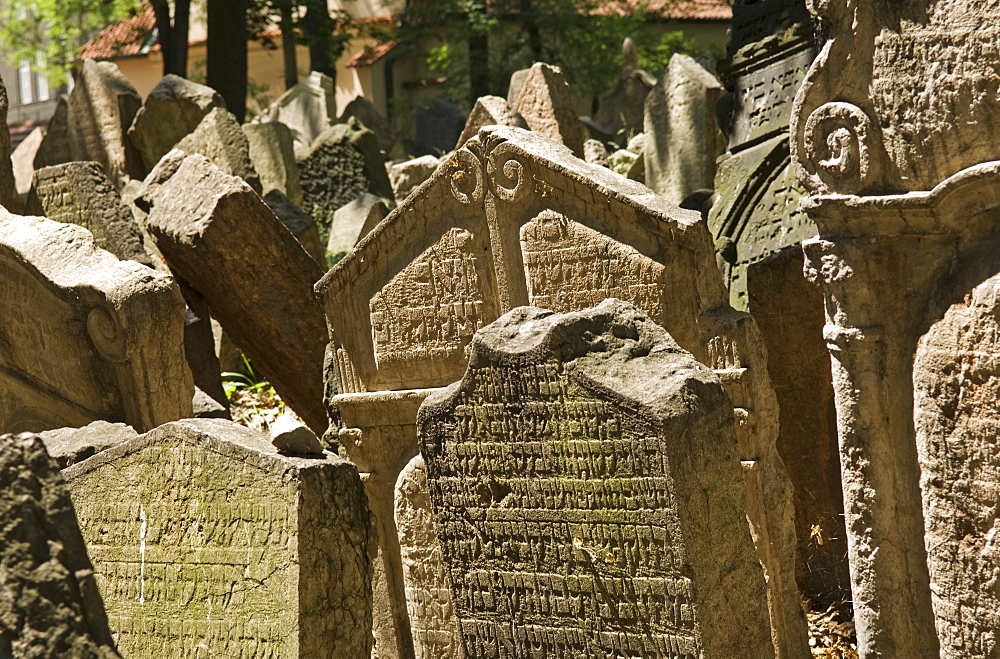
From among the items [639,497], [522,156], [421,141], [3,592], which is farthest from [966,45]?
[421,141]

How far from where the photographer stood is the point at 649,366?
3791 millimetres

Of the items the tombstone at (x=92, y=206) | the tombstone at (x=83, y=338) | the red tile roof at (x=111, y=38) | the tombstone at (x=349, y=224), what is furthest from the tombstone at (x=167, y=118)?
the red tile roof at (x=111, y=38)

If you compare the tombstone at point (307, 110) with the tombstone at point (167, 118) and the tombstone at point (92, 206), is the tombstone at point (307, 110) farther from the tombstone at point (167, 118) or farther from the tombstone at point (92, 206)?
the tombstone at point (92, 206)

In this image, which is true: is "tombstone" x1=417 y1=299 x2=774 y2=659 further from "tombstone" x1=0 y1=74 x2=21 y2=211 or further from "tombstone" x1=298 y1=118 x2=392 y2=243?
"tombstone" x1=298 y1=118 x2=392 y2=243

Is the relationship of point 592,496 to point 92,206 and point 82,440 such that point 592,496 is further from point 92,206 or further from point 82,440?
point 92,206

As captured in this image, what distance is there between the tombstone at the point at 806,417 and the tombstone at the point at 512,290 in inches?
40.0

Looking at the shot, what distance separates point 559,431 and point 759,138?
381 cm

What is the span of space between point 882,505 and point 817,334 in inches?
74.7

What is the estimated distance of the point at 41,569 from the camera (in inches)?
106

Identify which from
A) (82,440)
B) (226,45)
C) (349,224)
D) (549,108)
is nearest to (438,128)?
(226,45)

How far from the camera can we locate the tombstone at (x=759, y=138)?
21.1ft

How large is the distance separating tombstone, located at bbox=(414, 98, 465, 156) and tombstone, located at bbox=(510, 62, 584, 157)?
498 centimetres

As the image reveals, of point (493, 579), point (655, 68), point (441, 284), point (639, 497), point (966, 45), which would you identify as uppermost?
point (655, 68)

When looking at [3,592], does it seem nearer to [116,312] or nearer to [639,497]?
[639,497]
